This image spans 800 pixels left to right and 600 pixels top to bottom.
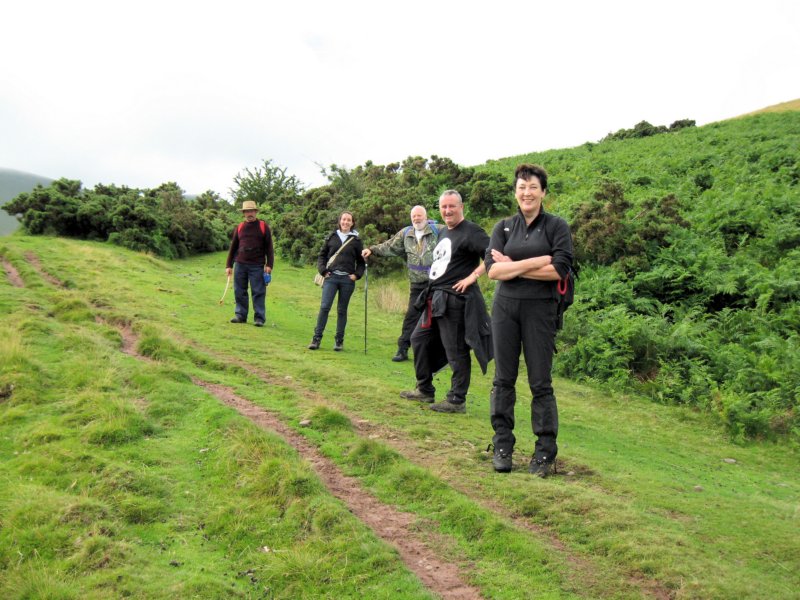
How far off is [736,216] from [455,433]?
1226 cm

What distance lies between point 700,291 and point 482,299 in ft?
26.1

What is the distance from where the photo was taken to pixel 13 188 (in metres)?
25.6

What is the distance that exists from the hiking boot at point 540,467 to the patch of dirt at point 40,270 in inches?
503

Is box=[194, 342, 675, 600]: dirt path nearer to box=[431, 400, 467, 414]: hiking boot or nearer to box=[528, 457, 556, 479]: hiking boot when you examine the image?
box=[528, 457, 556, 479]: hiking boot

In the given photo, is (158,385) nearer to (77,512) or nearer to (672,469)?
(77,512)

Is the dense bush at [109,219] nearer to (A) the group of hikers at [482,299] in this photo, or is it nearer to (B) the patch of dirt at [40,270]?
(B) the patch of dirt at [40,270]

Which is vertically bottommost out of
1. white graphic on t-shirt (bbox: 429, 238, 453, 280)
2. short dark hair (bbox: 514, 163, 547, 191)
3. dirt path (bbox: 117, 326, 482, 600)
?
dirt path (bbox: 117, 326, 482, 600)

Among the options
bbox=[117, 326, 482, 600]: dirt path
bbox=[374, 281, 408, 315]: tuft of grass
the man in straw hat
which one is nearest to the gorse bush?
bbox=[374, 281, 408, 315]: tuft of grass

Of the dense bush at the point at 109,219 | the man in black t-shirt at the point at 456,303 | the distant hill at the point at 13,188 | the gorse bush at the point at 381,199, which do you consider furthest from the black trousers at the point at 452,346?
the distant hill at the point at 13,188

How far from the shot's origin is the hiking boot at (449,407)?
7.77m

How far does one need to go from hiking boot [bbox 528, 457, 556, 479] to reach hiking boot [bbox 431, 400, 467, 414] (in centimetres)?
222

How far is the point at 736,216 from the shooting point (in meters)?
15.6

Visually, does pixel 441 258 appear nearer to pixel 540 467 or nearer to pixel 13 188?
pixel 540 467

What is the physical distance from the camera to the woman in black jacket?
11.6m
